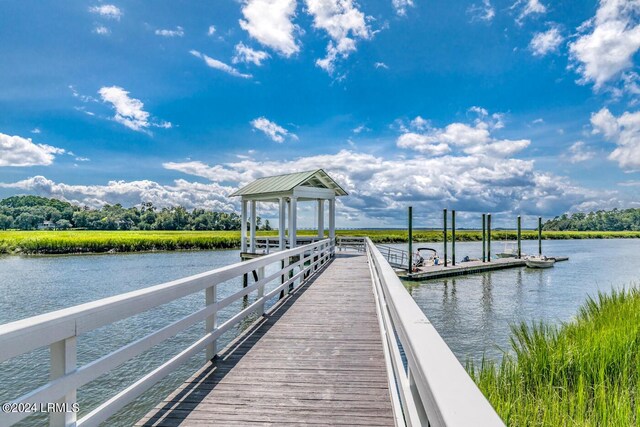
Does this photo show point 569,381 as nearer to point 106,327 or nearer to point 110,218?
point 106,327

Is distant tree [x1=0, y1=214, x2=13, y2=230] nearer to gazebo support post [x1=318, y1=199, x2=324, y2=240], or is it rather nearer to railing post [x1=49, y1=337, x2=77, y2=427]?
gazebo support post [x1=318, y1=199, x2=324, y2=240]

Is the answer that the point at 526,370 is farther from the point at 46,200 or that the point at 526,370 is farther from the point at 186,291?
the point at 46,200

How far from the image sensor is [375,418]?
2971 mm

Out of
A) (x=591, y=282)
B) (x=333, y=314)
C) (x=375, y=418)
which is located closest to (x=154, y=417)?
(x=375, y=418)

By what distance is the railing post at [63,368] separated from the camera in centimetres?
217

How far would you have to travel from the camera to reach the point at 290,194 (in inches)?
657

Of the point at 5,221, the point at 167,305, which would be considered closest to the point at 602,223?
the point at 167,305

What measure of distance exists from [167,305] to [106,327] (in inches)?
119

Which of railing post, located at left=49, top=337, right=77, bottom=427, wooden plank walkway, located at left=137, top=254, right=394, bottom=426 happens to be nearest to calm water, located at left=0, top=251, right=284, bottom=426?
wooden plank walkway, located at left=137, top=254, right=394, bottom=426

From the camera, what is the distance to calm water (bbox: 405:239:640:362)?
11234 millimetres

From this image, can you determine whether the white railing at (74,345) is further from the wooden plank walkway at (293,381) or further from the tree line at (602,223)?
the tree line at (602,223)

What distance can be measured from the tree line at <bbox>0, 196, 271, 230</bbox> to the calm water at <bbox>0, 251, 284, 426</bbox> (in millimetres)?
64695

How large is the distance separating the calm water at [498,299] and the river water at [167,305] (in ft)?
0.10

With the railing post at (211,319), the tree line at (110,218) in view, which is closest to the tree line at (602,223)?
the tree line at (110,218)
